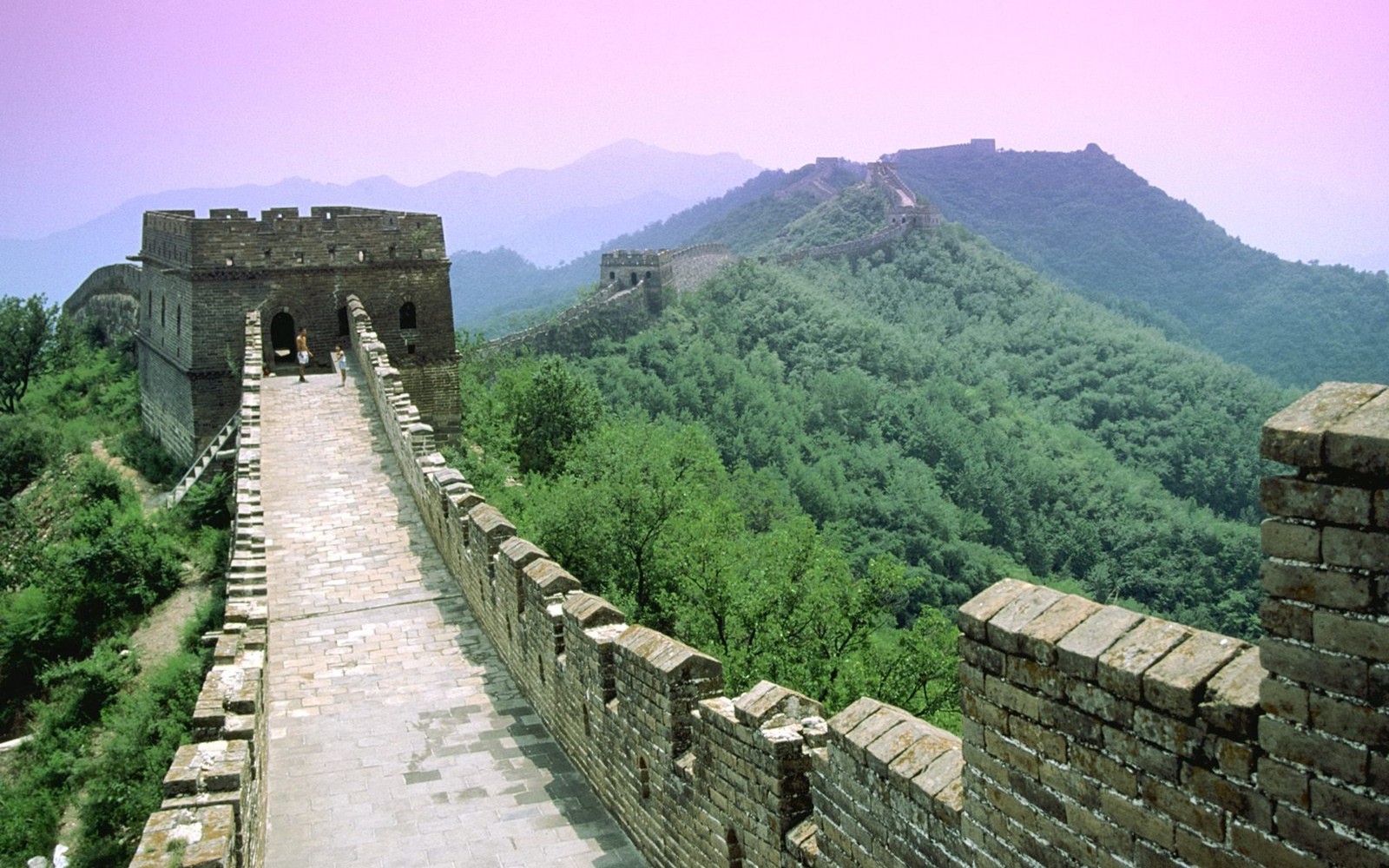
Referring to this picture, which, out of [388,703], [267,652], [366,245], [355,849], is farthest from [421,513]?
[366,245]

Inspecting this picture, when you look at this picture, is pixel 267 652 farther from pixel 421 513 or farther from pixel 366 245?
pixel 366 245

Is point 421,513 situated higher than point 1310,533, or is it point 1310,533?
point 1310,533

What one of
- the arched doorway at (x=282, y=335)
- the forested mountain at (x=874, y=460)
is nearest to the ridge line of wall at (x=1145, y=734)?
the forested mountain at (x=874, y=460)

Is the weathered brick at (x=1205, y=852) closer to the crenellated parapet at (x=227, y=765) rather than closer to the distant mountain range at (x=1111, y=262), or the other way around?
the crenellated parapet at (x=227, y=765)

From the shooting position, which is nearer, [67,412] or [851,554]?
[67,412]

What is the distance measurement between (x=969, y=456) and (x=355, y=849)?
4533cm

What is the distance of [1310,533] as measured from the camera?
284 cm

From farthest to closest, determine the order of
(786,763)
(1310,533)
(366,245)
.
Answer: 1. (366,245)
2. (786,763)
3. (1310,533)

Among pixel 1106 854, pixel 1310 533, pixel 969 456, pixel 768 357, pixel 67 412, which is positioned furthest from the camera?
pixel 768 357

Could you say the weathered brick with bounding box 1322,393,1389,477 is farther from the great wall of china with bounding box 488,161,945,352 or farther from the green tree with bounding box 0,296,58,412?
the great wall of china with bounding box 488,161,945,352

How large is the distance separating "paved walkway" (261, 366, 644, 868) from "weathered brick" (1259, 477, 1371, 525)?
5769 mm

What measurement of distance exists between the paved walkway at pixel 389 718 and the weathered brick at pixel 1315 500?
18.9 ft

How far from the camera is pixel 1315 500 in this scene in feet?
9.29

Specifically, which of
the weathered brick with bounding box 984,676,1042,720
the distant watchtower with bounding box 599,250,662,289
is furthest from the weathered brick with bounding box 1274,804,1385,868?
the distant watchtower with bounding box 599,250,662,289
